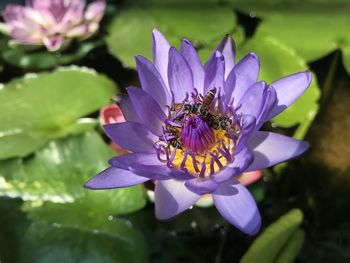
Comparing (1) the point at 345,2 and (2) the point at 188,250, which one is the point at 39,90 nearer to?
(2) the point at 188,250

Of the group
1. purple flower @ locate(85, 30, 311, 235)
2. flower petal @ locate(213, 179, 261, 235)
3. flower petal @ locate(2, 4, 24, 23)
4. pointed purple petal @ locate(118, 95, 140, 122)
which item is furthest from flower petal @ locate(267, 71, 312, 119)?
flower petal @ locate(2, 4, 24, 23)

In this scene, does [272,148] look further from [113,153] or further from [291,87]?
[113,153]

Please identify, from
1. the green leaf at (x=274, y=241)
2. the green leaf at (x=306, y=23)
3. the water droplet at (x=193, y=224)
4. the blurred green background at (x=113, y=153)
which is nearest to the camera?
the green leaf at (x=274, y=241)

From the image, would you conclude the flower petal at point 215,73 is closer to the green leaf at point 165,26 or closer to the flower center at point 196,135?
the flower center at point 196,135

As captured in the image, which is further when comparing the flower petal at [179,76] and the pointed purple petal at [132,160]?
the flower petal at [179,76]

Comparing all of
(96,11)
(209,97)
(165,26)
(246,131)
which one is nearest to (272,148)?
(246,131)

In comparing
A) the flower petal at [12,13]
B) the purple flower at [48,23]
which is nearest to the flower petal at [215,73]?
the purple flower at [48,23]
